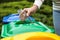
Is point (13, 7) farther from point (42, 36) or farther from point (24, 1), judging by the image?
point (42, 36)

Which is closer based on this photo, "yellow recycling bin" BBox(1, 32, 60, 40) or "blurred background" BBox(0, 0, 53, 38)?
"yellow recycling bin" BBox(1, 32, 60, 40)

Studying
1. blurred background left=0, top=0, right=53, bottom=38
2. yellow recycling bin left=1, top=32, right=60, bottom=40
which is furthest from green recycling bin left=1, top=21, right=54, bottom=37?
blurred background left=0, top=0, right=53, bottom=38

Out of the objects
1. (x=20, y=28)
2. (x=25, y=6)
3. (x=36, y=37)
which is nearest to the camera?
(x=36, y=37)

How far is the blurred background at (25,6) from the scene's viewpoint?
2363 mm

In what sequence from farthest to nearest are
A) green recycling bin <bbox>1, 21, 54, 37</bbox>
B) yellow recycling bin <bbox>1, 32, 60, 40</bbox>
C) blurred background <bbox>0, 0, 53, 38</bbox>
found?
1. blurred background <bbox>0, 0, 53, 38</bbox>
2. green recycling bin <bbox>1, 21, 54, 37</bbox>
3. yellow recycling bin <bbox>1, 32, 60, 40</bbox>

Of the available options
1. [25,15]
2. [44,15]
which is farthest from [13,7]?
[25,15]

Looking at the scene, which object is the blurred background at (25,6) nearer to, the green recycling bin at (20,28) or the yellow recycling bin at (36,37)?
the green recycling bin at (20,28)

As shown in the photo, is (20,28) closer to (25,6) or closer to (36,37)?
(36,37)

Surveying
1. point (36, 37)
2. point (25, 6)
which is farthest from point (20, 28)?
point (25, 6)

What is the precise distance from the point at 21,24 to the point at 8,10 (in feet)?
3.15

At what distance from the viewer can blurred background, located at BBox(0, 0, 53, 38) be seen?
236cm

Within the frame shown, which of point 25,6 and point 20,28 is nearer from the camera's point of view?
point 20,28

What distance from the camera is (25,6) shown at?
247cm

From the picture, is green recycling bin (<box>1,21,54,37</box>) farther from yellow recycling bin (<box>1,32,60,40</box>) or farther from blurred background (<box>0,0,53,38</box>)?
blurred background (<box>0,0,53,38</box>)
